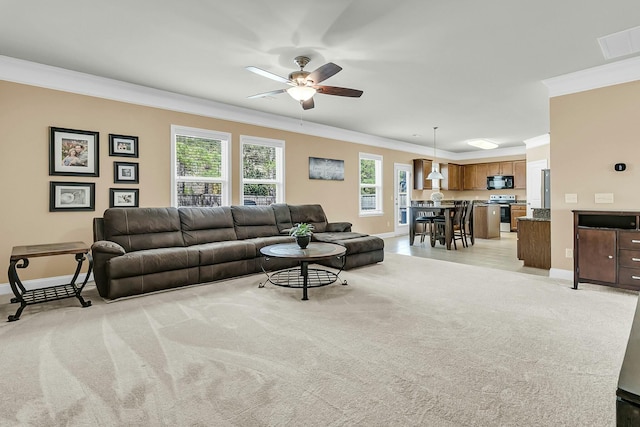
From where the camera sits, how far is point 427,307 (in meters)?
3.21

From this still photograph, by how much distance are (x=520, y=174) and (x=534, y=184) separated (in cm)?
100

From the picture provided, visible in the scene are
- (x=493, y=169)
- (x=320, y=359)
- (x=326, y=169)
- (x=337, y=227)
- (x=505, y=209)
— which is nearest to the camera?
(x=320, y=359)

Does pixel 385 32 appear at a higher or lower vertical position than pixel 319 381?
higher

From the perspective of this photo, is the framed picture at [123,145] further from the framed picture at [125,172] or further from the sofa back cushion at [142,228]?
the sofa back cushion at [142,228]

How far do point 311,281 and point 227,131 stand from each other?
3032 mm

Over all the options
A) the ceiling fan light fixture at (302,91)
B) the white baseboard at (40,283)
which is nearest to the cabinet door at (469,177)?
the ceiling fan light fixture at (302,91)

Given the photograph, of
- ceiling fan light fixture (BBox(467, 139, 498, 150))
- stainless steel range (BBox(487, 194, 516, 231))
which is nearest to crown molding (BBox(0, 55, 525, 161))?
ceiling fan light fixture (BBox(467, 139, 498, 150))

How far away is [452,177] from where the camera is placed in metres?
10.8

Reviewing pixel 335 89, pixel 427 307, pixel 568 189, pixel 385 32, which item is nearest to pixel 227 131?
pixel 335 89

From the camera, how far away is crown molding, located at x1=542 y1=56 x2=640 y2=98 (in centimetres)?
376

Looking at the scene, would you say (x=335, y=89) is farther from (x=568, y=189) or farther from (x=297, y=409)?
(x=568, y=189)

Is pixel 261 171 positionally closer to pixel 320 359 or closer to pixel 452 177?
pixel 320 359

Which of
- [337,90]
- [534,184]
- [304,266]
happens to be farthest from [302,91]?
[534,184]

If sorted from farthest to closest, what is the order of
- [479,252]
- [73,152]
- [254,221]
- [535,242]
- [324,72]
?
1. [479,252]
2. [254,221]
3. [535,242]
4. [73,152]
5. [324,72]
